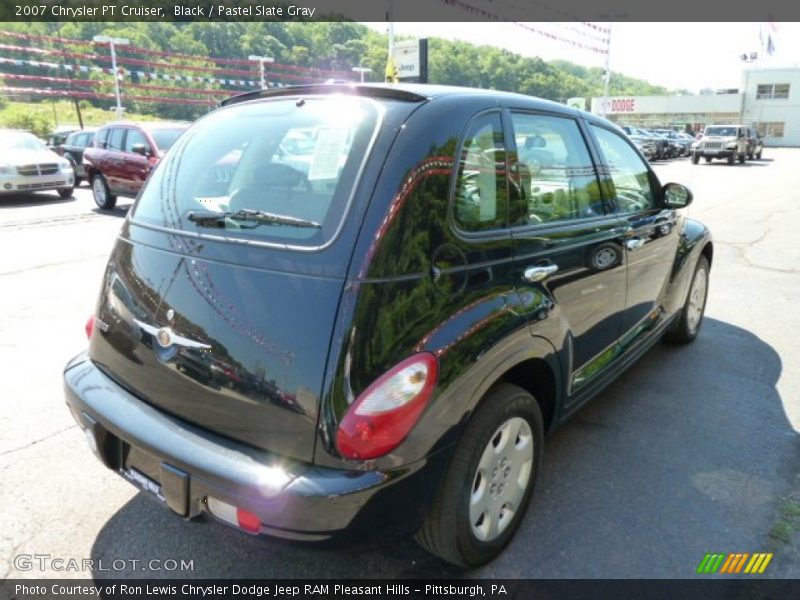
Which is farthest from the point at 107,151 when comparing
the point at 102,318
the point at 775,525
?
the point at 775,525

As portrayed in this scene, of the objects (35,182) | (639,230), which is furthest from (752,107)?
(639,230)

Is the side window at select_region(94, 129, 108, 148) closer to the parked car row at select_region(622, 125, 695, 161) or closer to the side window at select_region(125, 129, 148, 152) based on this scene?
the side window at select_region(125, 129, 148, 152)

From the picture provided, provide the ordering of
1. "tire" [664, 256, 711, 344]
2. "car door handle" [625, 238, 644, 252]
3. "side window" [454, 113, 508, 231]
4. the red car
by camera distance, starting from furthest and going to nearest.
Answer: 1. the red car
2. "tire" [664, 256, 711, 344]
3. "car door handle" [625, 238, 644, 252]
4. "side window" [454, 113, 508, 231]

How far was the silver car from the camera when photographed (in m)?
13.0

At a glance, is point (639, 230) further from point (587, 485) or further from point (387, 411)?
point (387, 411)

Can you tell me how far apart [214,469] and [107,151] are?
12.3 m

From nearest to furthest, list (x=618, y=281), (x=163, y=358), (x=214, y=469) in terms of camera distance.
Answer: (x=214, y=469)
(x=163, y=358)
(x=618, y=281)

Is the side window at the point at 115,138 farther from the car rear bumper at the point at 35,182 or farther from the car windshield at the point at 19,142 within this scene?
the car windshield at the point at 19,142

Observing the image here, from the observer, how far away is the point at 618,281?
10.8 feet

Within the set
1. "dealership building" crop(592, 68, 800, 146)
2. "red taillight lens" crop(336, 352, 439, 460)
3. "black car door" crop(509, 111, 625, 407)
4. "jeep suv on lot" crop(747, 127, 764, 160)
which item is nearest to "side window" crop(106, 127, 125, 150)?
"black car door" crop(509, 111, 625, 407)

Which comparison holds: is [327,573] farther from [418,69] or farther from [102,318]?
[418,69]

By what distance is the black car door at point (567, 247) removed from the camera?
2.55 m

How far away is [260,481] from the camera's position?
1869mm

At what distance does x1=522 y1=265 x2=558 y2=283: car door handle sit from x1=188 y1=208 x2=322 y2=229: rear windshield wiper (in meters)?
0.92
